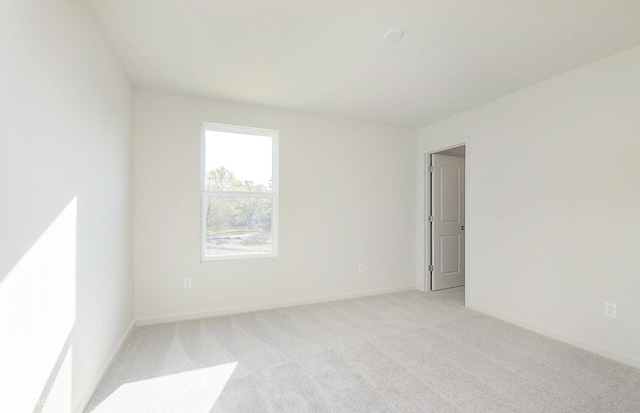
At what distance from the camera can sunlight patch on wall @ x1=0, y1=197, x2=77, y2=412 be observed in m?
1.04

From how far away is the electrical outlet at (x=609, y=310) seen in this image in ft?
7.57

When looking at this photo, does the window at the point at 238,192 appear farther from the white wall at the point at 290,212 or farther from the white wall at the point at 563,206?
the white wall at the point at 563,206

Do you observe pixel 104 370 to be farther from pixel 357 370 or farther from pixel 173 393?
Answer: pixel 357 370

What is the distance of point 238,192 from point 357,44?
207cm

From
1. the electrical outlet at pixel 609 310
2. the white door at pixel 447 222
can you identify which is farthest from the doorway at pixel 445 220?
the electrical outlet at pixel 609 310

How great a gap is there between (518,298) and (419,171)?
2.14 m

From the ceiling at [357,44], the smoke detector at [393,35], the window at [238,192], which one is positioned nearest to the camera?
the ceiling at [357,44]

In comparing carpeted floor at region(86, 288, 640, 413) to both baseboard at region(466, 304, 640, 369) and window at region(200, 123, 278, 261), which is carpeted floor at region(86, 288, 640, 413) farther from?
window at region(200, 123, 278, 261)

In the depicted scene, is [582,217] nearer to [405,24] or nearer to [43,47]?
[405,24]

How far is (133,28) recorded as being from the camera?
1.97 meters

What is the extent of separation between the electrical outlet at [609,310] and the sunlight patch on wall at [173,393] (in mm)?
3113

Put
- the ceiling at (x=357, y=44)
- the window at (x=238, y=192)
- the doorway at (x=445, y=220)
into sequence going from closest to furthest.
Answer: the ceiling at (x=357, y=44) < the window at (x=238, y=192) < the doorway at (x=445, y=220)

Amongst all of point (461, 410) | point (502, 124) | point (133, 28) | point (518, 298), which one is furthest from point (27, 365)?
point (502, 124)

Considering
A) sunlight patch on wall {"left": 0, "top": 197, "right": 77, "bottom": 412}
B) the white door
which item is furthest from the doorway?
sunlight patch on wall {"left": 0, "top": 197, "right": 77, "bottom": 412}
